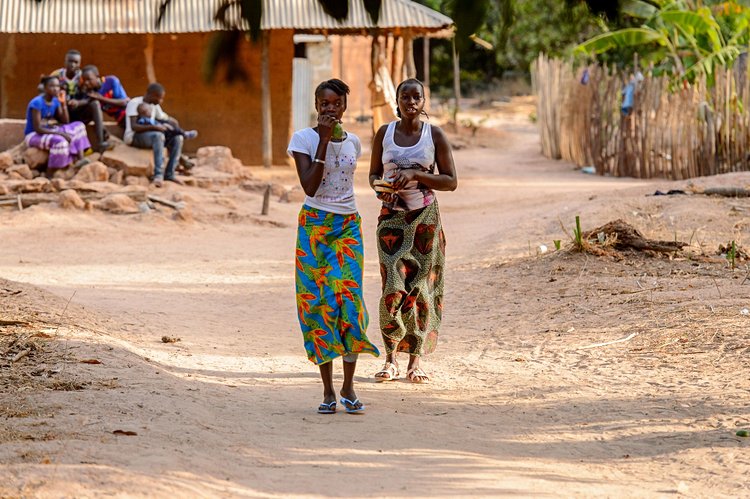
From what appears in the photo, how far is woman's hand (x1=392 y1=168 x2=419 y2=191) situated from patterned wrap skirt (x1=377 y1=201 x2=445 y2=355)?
0.80 feet

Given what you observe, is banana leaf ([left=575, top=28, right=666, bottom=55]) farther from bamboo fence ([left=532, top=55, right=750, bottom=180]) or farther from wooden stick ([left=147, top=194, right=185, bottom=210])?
wooden stick ([left=147, top=194, right=185, bottom=210])

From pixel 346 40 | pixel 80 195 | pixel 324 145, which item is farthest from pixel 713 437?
pixel 346 40

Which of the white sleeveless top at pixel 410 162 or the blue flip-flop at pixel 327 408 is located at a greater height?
the white sleeveless top at pixel 410 162

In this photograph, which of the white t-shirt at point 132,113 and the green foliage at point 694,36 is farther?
the green foliage at point 694,36

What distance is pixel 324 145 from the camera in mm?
4820

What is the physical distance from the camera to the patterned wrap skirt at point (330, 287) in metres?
4.89

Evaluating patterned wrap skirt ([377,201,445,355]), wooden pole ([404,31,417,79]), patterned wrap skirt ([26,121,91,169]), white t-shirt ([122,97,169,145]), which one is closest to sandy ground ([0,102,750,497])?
patterned wrap skirt ([377,201,445,355])

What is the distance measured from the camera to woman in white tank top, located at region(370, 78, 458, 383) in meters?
5.38

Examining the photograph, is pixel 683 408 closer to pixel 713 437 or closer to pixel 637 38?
pixel 713 437

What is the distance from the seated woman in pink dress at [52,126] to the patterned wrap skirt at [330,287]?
8922mm

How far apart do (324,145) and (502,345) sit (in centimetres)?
246

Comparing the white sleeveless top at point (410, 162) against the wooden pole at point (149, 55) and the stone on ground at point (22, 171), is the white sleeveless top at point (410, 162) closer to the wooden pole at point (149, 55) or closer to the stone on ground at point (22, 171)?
the stone on ground at point (22, 171)

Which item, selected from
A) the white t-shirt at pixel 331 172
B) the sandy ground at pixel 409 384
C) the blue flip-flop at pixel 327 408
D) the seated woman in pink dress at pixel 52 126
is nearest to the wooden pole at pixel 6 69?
Result: the seated woman in pink dress at pixel 52 126

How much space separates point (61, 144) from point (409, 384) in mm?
8648
